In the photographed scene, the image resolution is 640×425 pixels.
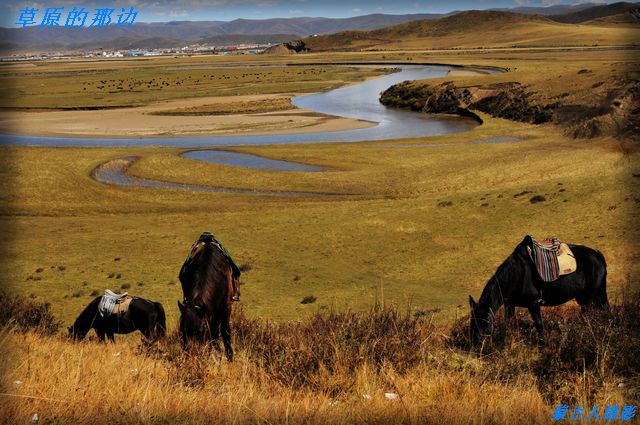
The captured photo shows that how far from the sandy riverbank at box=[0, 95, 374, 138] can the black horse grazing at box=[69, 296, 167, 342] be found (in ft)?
164

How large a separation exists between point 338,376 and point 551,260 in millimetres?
5300

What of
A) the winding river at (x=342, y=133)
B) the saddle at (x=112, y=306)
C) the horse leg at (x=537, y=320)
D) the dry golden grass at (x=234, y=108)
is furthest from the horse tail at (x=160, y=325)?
the dry golden grass at (x=234, y=108)

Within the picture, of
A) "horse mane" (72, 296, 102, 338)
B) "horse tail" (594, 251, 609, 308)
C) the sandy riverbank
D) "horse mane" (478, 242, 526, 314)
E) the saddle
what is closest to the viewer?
"horse mane" (478, 242, 526, 314)

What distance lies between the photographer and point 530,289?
1088 centimetres

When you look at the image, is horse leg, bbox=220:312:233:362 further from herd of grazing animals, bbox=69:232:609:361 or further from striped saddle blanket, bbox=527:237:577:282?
striped saddle blanket, bbox=527:237:577:282

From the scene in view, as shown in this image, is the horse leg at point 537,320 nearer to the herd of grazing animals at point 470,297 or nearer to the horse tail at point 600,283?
the herd of grazing animals at point 470,297

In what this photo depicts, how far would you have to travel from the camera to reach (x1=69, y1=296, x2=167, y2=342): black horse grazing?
12.0 meters

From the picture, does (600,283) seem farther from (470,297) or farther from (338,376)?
(338,376)

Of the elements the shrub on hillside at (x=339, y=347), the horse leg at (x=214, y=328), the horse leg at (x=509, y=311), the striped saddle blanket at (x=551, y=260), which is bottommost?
the horse leg at (x=509, y=311)

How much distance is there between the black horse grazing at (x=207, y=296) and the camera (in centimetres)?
954

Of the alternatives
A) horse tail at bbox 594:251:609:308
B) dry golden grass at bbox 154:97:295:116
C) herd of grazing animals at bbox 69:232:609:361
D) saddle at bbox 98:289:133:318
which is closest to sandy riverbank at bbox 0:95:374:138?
dry golden grass at bbox 154:97:295:116

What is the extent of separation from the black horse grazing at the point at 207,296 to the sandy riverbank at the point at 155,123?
167 feet

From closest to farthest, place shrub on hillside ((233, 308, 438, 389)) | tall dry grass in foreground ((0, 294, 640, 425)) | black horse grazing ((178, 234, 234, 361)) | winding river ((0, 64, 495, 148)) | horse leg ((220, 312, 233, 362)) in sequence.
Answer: tall dry grass in foreground ((0, 294, 640, 425)) < shrub on hillside ((233, 308, 438, 389)) < black horse grazing ((178, 234, 234, 361)) < horse leg ((220, 312, 233, 362)) < winding river ((0, 64, 495, 148))

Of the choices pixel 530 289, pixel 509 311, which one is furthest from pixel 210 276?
pixel 530 289
